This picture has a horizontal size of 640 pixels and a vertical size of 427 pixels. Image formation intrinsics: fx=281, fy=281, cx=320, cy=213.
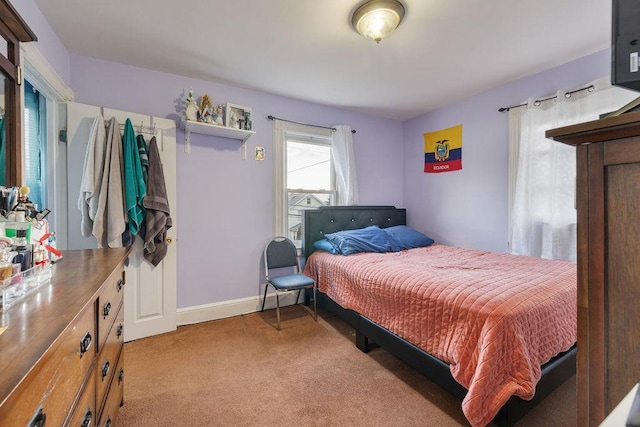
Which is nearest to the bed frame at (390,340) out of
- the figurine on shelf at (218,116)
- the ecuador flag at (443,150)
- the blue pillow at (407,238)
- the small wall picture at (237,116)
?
the blue pillow at (407,238)

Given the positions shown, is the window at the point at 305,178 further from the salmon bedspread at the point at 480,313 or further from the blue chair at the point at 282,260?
the salmon bedspread at the point at 480,313

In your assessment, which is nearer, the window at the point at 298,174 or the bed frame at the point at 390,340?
the bed frame at the point at 390,340

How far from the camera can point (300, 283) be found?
8.91ft

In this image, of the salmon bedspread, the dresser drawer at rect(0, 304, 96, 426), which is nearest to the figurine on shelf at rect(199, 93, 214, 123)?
the salmon bedspread

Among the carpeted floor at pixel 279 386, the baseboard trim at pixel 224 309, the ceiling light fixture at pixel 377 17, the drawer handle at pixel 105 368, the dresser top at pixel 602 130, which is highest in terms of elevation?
the ceiling light fixture at pixel 377 17

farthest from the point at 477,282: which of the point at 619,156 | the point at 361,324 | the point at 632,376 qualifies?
the point at 619,156

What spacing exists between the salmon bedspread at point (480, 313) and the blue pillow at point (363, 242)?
473 millimetres

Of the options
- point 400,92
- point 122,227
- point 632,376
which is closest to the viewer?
point 632,376

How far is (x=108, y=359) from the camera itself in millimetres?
1146

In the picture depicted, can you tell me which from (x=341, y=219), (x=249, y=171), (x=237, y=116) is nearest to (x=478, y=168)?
(x=341, y=219)

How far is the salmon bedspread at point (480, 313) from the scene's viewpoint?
4.32ft

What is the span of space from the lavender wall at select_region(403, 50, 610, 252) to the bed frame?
0.59 meters

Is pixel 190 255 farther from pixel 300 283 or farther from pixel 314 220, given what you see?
pixel 314 220

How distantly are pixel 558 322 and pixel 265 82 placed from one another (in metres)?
2.99
